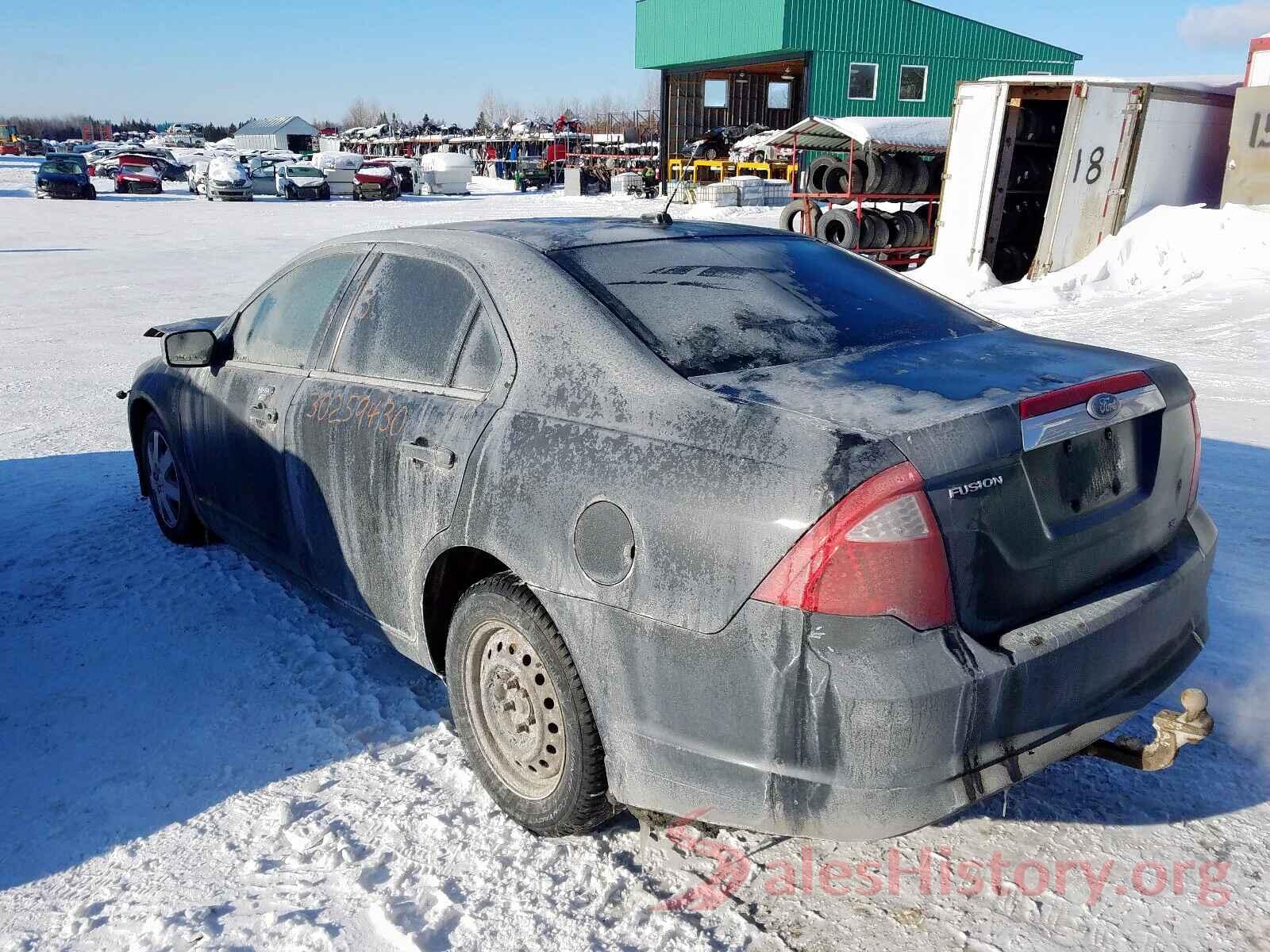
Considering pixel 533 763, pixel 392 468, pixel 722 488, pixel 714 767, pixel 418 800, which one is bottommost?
pixel 418 800

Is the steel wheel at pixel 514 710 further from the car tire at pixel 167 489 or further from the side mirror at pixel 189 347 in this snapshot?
the car tire at pixel 167 489

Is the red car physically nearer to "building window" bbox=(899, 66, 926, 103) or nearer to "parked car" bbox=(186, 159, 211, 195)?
"parked car" bbox=(186, 159, 211, 195)

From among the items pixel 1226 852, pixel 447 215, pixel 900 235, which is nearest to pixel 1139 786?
pixel 1226 852

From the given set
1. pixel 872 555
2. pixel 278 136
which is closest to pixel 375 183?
pixel 872 555

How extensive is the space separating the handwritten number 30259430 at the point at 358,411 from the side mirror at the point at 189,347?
3.12 ft

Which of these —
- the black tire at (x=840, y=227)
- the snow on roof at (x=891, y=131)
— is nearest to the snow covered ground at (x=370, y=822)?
the black tire at (x=840, y=227)

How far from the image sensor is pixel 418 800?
2.81 metres

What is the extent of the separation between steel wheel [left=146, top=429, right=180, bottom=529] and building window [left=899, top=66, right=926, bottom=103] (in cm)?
3338

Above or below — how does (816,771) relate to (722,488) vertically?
below

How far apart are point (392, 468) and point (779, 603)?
143 centimetres

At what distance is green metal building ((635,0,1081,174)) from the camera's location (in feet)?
105

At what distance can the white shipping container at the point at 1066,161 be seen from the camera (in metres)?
11.9

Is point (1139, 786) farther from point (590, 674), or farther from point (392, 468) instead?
point (392, 468)

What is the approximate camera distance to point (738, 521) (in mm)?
2043
